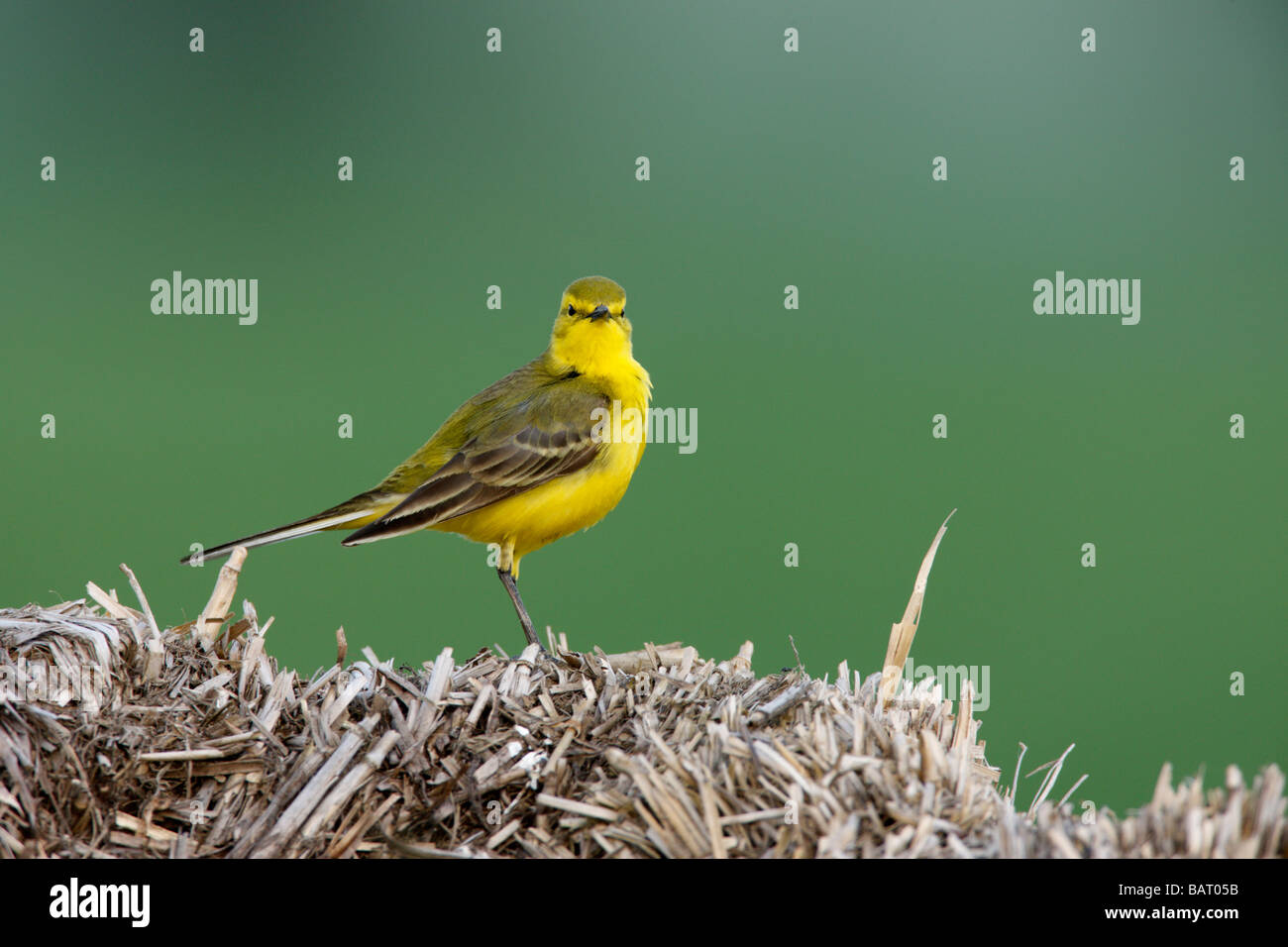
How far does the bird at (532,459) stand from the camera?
5117 mm

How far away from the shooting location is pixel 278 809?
2.77 m

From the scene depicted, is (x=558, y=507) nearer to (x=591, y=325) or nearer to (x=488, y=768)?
(x=591, y=325)

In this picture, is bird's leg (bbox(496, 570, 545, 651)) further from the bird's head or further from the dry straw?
the dry straw

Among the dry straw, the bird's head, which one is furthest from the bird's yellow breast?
the dry straw

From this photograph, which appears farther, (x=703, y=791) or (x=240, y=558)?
(x=240, y=558)

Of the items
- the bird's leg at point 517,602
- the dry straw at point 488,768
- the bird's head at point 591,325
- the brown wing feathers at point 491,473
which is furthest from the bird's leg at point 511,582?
the dry straw at point 488,768

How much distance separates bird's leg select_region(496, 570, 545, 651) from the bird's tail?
0.63 metres

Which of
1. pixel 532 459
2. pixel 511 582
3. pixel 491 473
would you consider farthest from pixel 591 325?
pixel 511 582

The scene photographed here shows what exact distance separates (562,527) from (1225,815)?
141 inches

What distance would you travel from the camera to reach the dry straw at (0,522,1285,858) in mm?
2467

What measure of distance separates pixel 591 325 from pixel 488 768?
318 cm
